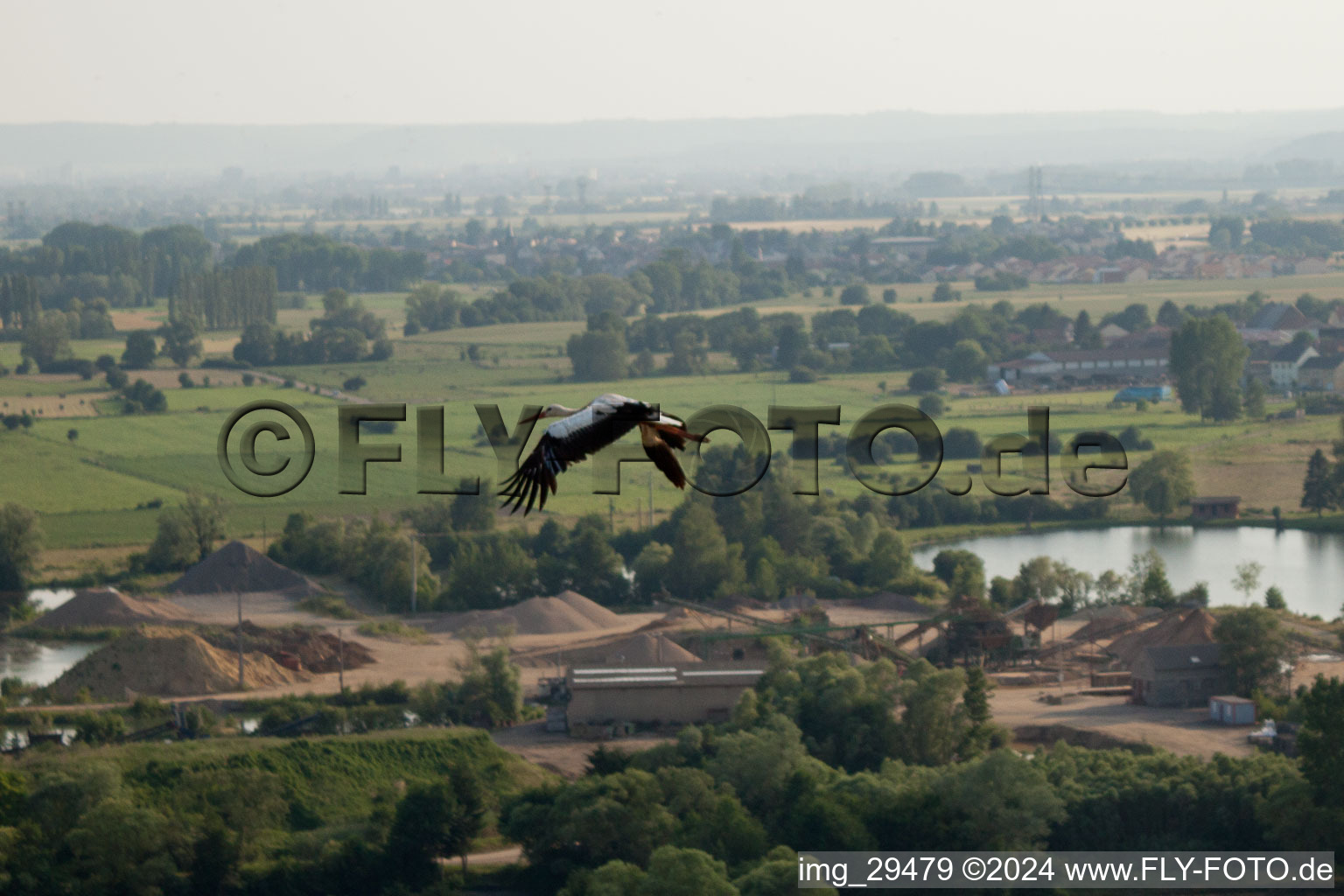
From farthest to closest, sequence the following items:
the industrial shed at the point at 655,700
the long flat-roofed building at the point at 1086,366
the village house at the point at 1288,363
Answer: the long flat-roofed building at the point at 1086,366, the village house at the point at 1288,363, the industrial shed at the point at 655,700

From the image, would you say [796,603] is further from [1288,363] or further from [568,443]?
[1288,363]

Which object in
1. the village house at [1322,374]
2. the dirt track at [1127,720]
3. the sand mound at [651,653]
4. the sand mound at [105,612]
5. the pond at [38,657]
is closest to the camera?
the dirt track at [1127,720]

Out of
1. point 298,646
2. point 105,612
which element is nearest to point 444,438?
point 105,612

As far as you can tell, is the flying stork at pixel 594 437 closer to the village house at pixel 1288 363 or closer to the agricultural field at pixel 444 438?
the agricultural field at pixel 444 438

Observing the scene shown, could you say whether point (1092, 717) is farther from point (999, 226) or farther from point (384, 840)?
point (999, 226)

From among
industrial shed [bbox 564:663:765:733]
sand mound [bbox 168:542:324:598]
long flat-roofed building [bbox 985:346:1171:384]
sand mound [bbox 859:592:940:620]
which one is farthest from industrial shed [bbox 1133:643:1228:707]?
long flat-roofed building [bbox 985:346:1171:384]

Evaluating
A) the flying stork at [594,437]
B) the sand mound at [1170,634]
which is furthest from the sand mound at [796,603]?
the flying stork at [594,437]

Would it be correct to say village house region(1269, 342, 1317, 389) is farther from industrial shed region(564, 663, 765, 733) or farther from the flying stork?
the flying stork
